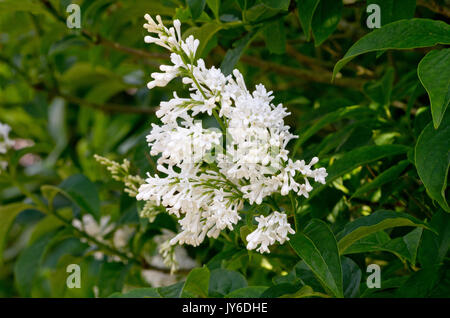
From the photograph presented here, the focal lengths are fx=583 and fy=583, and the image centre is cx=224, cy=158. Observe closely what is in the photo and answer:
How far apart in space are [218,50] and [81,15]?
0.40 m

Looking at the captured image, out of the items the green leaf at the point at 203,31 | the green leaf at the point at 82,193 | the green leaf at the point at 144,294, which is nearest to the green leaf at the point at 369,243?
the green leaf at the point at 144,294

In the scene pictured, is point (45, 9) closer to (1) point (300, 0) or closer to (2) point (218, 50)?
(2) point (218, 50)

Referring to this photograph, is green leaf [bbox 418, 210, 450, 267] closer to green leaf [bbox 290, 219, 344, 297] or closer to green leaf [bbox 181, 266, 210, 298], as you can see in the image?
green leaf [bbox 290, 219, 344, 297]

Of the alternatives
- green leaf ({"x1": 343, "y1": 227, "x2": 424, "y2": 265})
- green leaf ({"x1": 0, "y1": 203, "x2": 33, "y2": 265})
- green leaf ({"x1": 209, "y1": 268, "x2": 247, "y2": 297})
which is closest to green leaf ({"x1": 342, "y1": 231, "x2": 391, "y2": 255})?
green leaf ({"x1": 343, "y1": 227, "x2": 424, "y2": 265})

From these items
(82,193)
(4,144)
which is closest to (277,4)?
(82,193)

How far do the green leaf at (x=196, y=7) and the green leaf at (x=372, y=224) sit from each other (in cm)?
52

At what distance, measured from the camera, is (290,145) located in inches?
56.6

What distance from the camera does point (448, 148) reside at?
0.92m

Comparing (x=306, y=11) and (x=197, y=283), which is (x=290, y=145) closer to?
(x=306, y=11)

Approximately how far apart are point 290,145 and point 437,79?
600mm

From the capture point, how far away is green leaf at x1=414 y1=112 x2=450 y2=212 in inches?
35.4

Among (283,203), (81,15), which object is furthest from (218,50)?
(283,203)

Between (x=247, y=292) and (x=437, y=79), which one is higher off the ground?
(x=437, y=79)

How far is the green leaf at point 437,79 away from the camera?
0.83m
